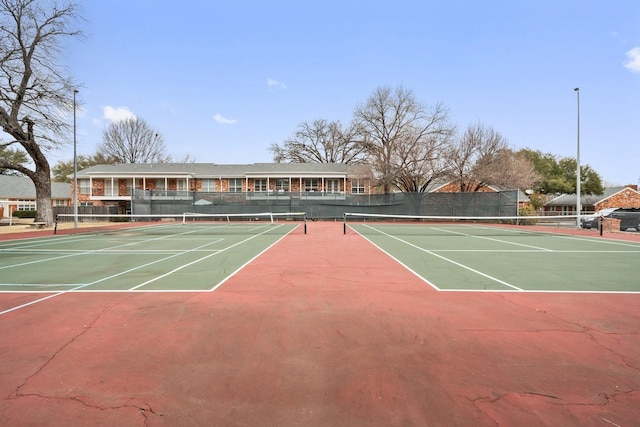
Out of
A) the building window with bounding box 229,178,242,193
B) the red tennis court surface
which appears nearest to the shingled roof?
the building window with bounding box 229,178,242,193

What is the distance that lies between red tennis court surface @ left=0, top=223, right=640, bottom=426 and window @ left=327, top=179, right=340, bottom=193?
40977 millimetres

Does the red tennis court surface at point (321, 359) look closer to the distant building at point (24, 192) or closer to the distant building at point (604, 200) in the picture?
the distant building at point (24, 192)

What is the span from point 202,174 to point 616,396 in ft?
159

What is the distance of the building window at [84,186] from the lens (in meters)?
47.1

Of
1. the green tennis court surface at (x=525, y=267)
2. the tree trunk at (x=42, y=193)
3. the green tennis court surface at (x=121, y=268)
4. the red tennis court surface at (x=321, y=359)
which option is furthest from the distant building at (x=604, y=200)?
the tree trunk at (x=42, y=193)

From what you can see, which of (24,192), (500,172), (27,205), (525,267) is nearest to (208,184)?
(27,205)

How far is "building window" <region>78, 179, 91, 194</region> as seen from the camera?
1853 inches

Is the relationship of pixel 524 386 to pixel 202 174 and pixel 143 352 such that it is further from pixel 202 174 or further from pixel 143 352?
pixel 202 174

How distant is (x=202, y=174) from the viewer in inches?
1871

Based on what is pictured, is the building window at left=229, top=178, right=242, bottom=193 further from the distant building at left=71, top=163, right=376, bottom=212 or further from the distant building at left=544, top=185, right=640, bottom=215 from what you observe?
the distant building at left=544, top=185, right=640, bottom=215

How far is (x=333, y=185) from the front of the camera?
47.4 metres

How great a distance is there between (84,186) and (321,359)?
53795 millimetres

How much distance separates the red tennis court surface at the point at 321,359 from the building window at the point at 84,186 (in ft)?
157

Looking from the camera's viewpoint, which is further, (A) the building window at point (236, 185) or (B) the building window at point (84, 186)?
(A) the building window at point (236, 185)
